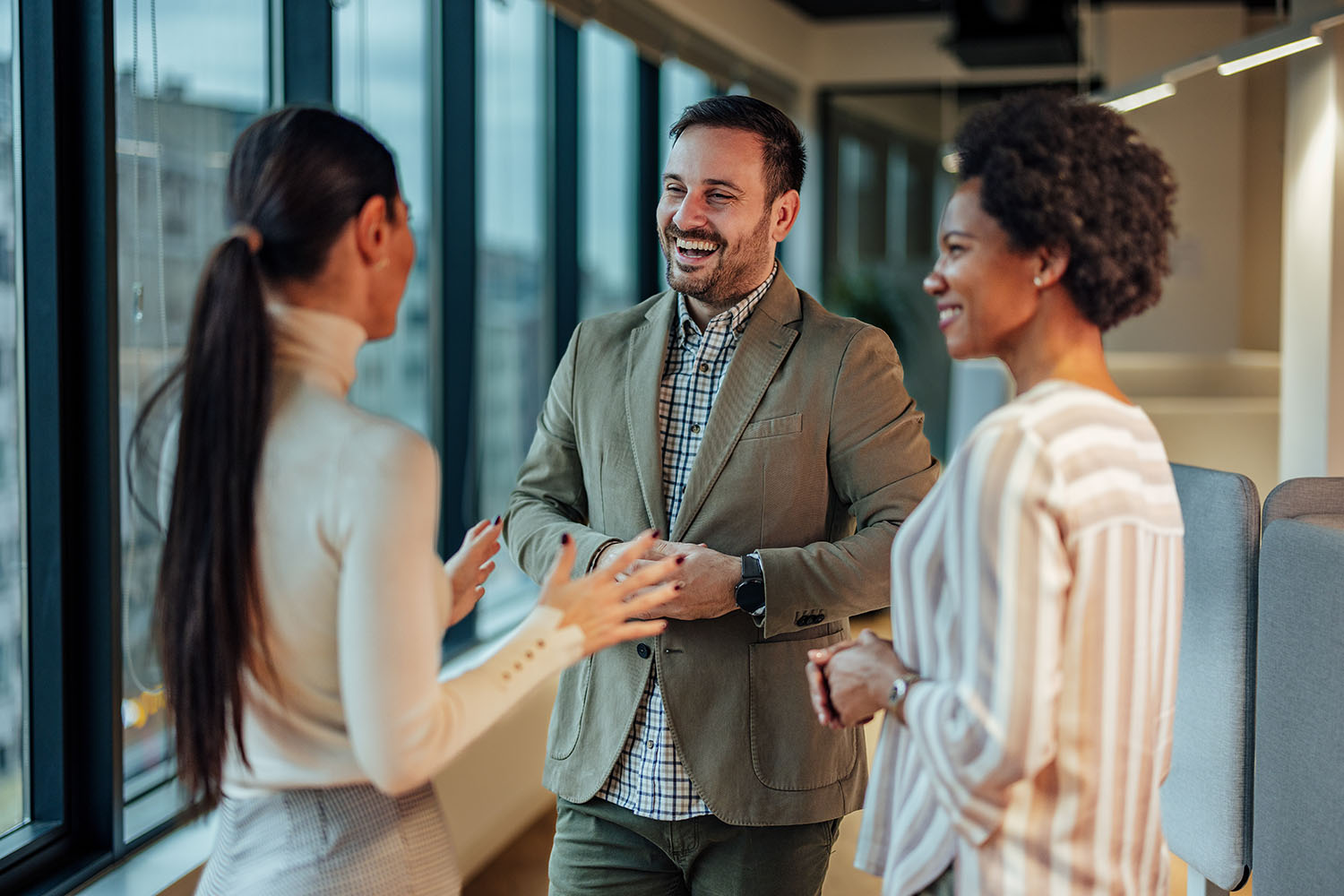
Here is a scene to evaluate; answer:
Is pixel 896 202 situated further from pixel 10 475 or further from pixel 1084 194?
pixel 1084 194

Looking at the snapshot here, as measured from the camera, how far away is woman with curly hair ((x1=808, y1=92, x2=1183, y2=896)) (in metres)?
1.11

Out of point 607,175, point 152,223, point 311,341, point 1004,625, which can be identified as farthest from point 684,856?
point 607,175

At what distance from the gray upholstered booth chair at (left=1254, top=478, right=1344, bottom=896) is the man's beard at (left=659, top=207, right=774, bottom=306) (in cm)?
91

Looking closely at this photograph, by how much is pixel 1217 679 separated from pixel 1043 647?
1168 mm

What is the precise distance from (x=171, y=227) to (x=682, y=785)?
1.56 meters

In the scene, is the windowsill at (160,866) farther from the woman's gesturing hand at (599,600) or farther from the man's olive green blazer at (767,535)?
the woman's gesturing hand at (599,600)

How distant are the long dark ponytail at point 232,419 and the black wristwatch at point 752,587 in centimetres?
71

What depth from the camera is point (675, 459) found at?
1.85 m

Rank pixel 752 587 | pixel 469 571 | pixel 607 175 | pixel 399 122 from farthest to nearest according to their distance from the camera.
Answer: pixel 607 175 < pixel 399 122 < pixel 752 587 < pixel 469 571

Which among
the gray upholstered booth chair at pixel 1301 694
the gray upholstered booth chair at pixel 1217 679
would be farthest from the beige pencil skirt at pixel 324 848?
the gray upholstered booth chair at pixel 1217 679

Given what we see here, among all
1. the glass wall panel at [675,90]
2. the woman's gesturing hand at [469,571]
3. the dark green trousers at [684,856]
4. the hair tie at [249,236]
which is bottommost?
the dark green trousers at [684,856]

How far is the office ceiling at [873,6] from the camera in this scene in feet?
24.0

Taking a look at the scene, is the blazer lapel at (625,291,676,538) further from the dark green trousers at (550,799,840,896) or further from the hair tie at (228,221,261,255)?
the hair tie at (228,221,261,255)

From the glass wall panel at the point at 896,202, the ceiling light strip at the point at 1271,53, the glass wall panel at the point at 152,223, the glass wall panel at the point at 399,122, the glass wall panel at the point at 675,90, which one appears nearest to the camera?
the glass wall panel at the point at 152,223
